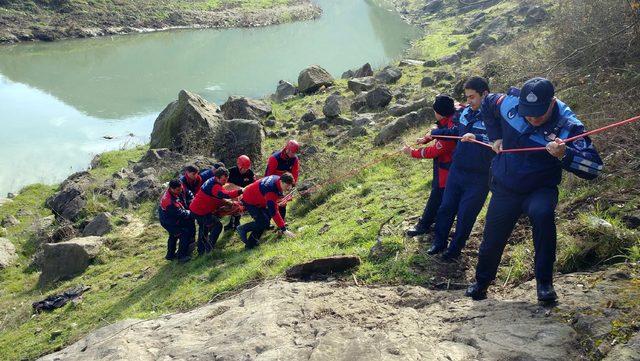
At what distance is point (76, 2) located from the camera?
45750 millimetres

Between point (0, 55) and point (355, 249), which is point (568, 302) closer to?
point (355, 249)

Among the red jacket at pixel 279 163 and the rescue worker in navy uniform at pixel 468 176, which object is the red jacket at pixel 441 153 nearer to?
the rescue worker in navy uniform at pixel 468 176

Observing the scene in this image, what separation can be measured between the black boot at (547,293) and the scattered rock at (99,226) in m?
A: 10.6

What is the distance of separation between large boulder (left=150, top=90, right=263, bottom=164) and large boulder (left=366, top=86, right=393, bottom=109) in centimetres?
407

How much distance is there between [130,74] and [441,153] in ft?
93.4

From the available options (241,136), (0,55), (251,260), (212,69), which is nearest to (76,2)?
(0,55)

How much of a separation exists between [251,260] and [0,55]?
114 ft

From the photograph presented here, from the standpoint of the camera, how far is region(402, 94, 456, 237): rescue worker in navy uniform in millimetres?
7191

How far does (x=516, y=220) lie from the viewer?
539 cm

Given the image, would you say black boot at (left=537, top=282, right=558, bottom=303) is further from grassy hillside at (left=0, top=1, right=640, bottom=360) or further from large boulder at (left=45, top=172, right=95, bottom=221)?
large boulder at (left=45, top=172, right=95, bottom=221)

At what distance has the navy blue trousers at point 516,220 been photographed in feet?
16.2

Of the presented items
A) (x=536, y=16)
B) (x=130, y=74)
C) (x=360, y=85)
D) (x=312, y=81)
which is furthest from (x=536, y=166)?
(x=130, y=74)

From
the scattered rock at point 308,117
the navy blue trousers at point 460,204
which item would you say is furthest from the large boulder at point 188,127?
the navy blue trousers at point 460,204

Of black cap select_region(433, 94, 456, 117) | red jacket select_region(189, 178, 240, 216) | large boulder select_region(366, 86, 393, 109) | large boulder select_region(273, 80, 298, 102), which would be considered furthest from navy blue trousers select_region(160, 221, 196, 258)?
large boulder select_region(273, 80, 298, 102)
